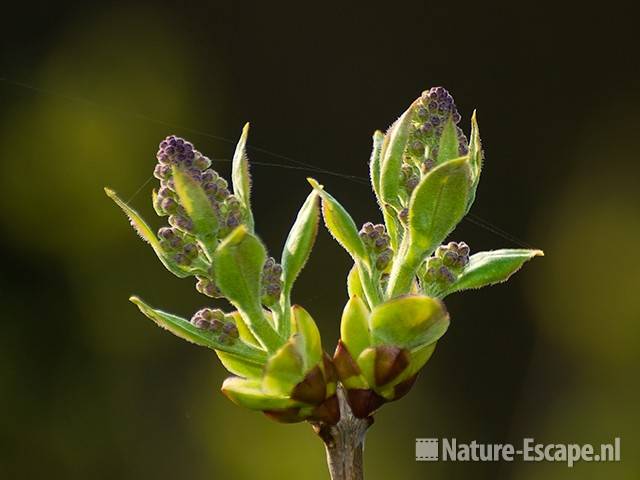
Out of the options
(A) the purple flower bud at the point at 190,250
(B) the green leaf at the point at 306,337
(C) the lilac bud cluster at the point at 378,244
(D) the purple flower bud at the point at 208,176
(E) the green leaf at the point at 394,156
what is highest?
(E) the green leaf at the point at 394,156

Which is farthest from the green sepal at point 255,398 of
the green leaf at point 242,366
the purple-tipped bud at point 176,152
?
the purple-tipped bud at point 176,152

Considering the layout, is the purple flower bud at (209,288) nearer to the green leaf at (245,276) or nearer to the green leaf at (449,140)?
the green leaf at (245,276)

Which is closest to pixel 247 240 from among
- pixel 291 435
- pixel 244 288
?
→ pixel 244 288

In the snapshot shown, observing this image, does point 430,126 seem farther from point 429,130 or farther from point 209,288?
point 209,288

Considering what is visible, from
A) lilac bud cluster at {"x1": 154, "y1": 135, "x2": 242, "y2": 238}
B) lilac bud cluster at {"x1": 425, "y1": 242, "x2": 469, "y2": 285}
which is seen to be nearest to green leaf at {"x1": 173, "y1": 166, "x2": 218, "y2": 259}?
lilac bud cluster at {"x1": 154, "y1": 135, "x2": 242, "y2": 238}

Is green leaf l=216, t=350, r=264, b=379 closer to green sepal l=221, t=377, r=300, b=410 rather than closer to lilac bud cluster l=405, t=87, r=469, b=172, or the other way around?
green sepal l=221, t=377, r=300, b=410

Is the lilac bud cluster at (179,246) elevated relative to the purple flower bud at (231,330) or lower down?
elevated

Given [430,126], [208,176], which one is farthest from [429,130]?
[208,176]
